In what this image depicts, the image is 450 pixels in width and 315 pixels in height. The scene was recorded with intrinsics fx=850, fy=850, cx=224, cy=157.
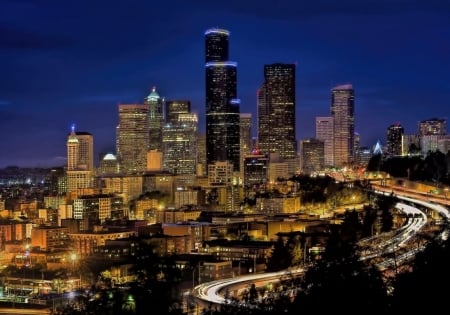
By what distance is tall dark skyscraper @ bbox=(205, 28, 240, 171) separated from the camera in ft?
200

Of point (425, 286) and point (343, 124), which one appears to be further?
point (343, 124)

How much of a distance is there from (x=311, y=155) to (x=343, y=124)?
5.91 m

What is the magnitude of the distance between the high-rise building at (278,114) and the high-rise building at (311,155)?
4023 millimetres

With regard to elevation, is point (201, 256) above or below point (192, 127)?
below

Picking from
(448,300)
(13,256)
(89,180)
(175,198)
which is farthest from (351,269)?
(89,180)

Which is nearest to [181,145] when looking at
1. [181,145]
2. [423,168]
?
[181,145]

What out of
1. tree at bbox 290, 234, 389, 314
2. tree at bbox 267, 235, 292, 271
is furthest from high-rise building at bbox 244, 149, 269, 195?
tree at bbox 290, 234, 389, 314

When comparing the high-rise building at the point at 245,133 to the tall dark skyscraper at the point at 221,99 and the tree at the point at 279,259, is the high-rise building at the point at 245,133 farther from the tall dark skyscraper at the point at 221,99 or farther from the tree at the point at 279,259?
the tree at the point at 279,259

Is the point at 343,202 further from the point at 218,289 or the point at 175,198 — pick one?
the point at 218,289

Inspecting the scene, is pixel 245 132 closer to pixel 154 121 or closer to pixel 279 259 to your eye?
pixel 154 121

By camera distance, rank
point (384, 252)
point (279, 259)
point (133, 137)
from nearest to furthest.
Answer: point (384, 252) → point (279, 259) → point (133, 137)

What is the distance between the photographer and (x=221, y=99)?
61.1 metres

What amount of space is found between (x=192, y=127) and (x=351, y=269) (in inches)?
2210

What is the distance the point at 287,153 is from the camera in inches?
2707
